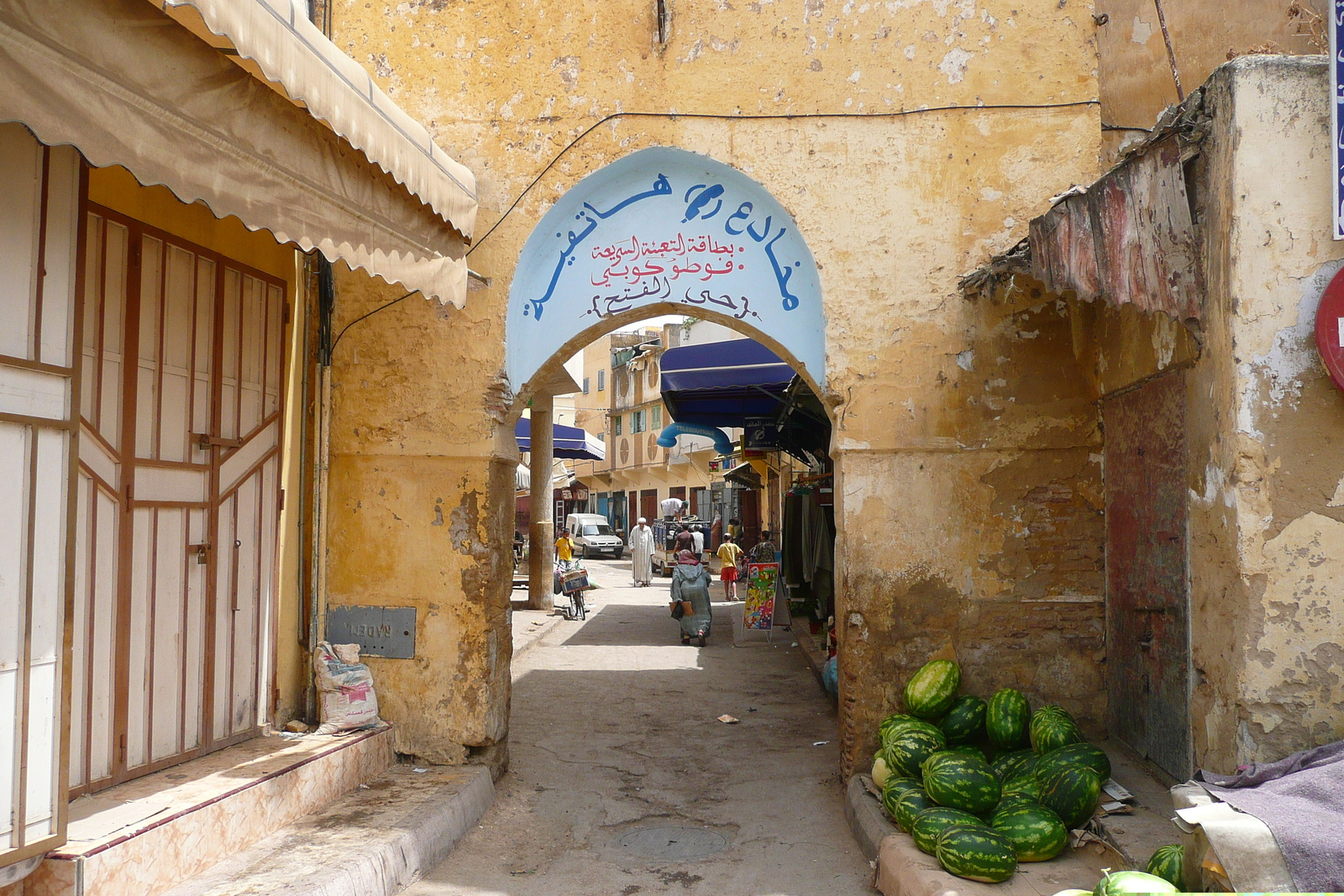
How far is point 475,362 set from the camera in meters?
6.09

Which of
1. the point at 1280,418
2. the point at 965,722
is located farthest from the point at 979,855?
the point at 1280,418

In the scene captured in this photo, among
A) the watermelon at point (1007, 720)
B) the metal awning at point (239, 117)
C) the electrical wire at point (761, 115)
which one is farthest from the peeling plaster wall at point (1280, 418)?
the metal awning at point (239, 117)

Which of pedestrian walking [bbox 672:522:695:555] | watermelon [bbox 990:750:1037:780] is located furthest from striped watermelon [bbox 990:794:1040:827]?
pedestrian walking [bbox 672:522:695:555]

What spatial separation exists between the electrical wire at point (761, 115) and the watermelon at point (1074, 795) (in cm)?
389

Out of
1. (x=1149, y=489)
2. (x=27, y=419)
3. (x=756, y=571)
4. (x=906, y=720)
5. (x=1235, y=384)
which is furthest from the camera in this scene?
(x=756, y=571)

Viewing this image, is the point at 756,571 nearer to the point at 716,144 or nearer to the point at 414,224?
the point at 716,144

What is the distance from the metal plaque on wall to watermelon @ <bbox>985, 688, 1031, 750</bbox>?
11.5 ft

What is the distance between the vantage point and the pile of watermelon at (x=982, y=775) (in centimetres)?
414

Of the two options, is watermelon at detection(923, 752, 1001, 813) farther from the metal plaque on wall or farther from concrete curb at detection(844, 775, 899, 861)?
the metal plaque on wall

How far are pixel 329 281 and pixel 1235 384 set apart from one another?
16.9ft

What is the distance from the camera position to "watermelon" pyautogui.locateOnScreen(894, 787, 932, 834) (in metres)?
4.65

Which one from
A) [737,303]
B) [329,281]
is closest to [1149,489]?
[737,303]

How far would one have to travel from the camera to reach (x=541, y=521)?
15.1 meters

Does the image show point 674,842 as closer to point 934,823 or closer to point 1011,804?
point 934,823
